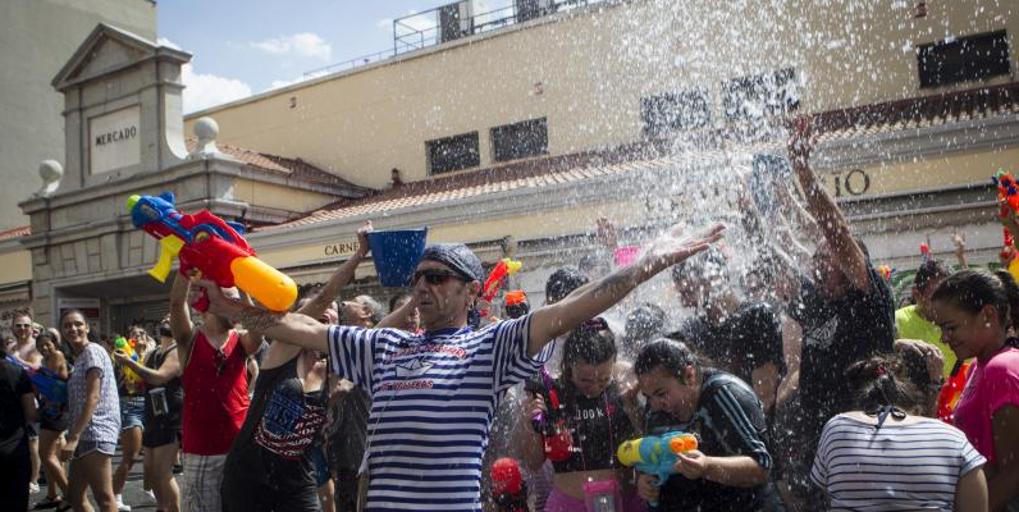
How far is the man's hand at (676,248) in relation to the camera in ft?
8.18

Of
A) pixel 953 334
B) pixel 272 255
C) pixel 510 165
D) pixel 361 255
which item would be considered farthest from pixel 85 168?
pixel 953 334

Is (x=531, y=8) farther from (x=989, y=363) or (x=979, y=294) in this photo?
(x=989, y=363)

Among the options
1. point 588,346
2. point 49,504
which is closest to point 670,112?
point 49,504

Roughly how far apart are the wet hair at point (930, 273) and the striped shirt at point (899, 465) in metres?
1.88

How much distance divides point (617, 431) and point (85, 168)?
64.5 ft

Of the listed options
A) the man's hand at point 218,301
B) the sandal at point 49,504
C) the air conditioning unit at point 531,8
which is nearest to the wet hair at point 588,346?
the man's hand at point 218,301

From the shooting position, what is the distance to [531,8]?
67.4ft

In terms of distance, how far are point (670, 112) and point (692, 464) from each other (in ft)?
48.0

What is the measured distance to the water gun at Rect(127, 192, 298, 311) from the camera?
274cm

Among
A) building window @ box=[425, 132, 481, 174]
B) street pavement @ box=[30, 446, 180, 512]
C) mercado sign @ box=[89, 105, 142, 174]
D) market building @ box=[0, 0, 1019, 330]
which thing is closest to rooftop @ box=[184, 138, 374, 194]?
market building @ box=[0, 0, 1019, 330]

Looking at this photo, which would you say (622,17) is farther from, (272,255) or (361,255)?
(361,255)

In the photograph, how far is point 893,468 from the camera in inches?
101

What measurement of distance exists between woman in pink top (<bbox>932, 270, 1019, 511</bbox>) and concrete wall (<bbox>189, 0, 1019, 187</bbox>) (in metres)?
13.2

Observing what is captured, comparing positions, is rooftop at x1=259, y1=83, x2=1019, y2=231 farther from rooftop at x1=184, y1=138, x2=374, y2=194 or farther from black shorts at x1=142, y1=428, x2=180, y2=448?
black shorts at x1=142, y1=428, x2=180, y2=448
